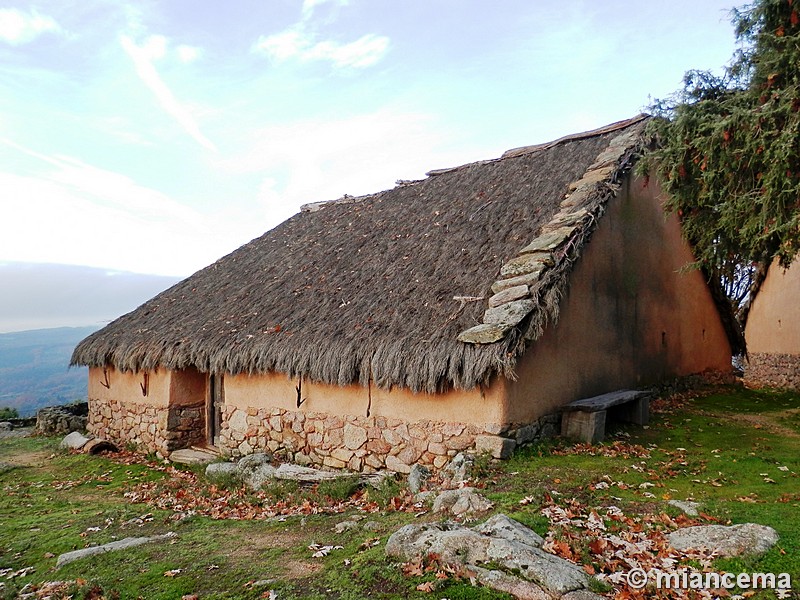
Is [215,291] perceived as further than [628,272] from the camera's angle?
Yes

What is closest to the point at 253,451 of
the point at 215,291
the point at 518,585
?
the point at 215,291

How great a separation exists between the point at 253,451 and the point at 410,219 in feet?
17.9

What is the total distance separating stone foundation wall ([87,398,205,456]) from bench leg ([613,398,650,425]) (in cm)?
800

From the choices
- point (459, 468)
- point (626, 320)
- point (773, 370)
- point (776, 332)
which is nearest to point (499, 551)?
point (459, 468)

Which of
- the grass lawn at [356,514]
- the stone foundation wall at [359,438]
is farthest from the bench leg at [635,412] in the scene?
the stone foundation wall at [359,438]

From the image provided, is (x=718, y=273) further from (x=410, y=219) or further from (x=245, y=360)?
(x=245, y=360)

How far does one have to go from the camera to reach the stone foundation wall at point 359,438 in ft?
23.2

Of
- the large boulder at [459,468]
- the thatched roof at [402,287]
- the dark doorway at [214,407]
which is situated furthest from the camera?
the dark doorway at [214,407]

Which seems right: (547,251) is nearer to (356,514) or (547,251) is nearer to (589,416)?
(589,416)

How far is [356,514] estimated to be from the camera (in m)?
5.94

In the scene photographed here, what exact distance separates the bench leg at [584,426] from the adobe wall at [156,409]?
733 cm

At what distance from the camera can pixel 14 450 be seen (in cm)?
1248

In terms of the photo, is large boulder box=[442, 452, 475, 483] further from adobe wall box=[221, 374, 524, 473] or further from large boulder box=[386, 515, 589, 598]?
large boulder box=[386, 515, 589, 598]

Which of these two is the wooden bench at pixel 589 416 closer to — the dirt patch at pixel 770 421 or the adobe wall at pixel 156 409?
the dirt patch at pixel 770 421
